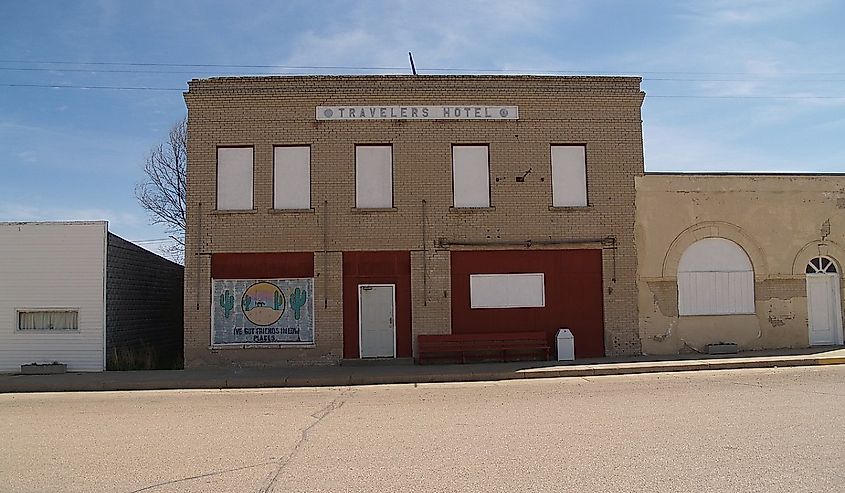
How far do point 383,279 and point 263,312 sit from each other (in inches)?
122

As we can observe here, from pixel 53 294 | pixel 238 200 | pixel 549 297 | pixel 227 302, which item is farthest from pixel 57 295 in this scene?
pixel 549 297

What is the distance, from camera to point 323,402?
1351 centimetres

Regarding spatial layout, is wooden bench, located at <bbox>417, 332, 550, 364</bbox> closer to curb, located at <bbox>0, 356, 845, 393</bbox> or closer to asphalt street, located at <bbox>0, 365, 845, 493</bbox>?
curb, located at <bbox>0, 356, 845, 393</bbox>

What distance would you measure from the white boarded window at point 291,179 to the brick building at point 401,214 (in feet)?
0.12

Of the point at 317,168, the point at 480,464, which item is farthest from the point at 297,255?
the point at 480,464

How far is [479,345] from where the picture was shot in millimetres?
19188

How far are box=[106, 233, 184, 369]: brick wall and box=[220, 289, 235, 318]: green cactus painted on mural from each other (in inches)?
85.0

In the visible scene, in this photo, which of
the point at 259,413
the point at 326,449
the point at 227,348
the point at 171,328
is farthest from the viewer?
the point at 171,328

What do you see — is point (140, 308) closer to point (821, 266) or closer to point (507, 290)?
point (507, 290)

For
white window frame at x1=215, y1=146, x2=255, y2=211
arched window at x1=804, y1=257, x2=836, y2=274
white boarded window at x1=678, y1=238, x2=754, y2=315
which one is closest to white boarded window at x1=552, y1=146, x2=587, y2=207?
white boarded window at x1=678, y1=238, x2=754, y2=315

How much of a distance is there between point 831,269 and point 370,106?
13133mm

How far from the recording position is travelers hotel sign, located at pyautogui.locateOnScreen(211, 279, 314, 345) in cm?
1944

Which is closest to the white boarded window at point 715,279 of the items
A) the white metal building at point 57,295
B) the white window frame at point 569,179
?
the white window frame at point 569,179

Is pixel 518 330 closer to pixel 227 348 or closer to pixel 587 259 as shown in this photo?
pixel 587 259
